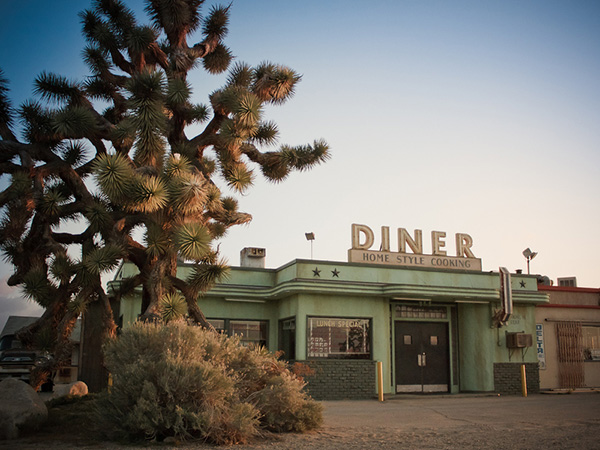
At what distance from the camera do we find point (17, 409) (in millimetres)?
8773

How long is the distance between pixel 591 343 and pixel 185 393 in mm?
19234

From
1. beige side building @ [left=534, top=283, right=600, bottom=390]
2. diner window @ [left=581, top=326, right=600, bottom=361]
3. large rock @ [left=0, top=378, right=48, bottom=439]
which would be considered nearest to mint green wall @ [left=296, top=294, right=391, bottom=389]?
beige side building @ [left=534, top=283, right=600, bottom=390]

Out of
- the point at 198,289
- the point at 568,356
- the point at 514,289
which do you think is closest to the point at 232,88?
the point at 198,289

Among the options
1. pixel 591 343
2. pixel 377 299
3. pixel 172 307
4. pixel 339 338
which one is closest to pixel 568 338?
pixel 591 343

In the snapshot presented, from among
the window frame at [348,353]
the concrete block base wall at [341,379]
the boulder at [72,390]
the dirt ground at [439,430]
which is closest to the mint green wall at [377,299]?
the window frame at [348,353]

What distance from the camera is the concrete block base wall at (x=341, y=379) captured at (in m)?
17.5

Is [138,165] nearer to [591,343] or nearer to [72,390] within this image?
[72,390]

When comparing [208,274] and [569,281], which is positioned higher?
[569,281]

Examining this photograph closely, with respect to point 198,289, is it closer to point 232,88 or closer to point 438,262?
point 232,88

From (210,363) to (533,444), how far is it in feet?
16.2

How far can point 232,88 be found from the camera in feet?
39.2

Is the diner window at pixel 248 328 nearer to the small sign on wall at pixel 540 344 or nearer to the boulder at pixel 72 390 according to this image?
the boulder at pixel 72 390

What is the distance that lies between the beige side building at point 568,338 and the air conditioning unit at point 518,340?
119cm

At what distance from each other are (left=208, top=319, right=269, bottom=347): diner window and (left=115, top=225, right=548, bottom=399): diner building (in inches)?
1.4
